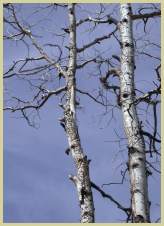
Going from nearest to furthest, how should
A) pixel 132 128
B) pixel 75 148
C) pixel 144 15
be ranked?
pixel 132 128 < pixel 75 148 < pixel 144 15

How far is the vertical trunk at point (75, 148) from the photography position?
666 cm

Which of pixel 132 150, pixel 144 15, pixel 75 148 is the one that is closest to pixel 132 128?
pixel 132 150

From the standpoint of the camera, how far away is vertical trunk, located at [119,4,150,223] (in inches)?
243

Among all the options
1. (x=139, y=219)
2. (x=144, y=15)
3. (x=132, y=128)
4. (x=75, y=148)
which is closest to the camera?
(x=139, y=219)

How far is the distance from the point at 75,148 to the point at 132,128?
0.84m

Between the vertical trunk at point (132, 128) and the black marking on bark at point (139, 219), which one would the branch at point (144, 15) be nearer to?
the vertical trunk at point (132, 128)

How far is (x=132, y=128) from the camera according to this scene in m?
6.66

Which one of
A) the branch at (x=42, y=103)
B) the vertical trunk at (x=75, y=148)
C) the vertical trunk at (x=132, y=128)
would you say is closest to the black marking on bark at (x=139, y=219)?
the vertical trunk at (x=132, y=128)

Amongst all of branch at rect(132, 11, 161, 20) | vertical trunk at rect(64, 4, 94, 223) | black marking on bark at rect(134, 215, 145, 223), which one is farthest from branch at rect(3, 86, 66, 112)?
black marking on bark at rect(134, 215, 145, 223)

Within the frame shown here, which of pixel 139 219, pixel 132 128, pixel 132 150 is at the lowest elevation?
pixel 139 219

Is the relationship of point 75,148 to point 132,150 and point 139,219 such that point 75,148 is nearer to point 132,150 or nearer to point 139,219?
point 132,150

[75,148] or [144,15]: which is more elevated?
[144,15]

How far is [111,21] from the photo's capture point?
7887 mm

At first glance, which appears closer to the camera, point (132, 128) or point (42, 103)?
point (132, 128)
